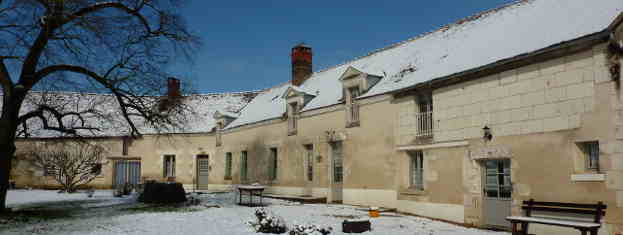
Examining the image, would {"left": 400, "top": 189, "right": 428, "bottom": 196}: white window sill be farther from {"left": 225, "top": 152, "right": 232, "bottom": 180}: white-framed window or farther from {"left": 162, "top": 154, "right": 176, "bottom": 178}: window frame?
{"left": 162, "top": 154, "right": 176, "bottom": 178}: window frame

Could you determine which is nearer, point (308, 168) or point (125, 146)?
point (308, 168)

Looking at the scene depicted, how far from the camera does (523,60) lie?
1024cm

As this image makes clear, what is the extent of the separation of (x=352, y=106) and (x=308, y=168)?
3.77 m

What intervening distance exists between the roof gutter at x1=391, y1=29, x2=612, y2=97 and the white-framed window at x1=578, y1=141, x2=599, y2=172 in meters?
1.76

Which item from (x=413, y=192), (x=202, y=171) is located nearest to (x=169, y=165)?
(x=202, y=171)

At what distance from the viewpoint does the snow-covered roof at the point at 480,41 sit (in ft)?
32.3

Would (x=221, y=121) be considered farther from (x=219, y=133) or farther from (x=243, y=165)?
(x=243, y=165)

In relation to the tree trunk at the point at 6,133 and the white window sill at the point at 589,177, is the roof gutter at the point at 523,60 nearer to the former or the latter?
the white window sill at the point at 589,177

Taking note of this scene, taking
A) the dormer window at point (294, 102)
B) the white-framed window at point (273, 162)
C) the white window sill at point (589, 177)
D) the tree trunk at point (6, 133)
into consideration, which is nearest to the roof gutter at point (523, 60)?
the white window sill at point (589, 177)

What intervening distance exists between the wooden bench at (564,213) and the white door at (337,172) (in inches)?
309

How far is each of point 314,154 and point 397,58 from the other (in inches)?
181

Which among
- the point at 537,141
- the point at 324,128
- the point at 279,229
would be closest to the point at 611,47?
the point at 537,141

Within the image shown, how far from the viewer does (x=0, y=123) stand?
11961 millimetres

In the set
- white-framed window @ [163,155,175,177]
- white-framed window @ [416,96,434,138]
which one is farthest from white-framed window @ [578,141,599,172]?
white-framed window @ [163,155,175,177]
